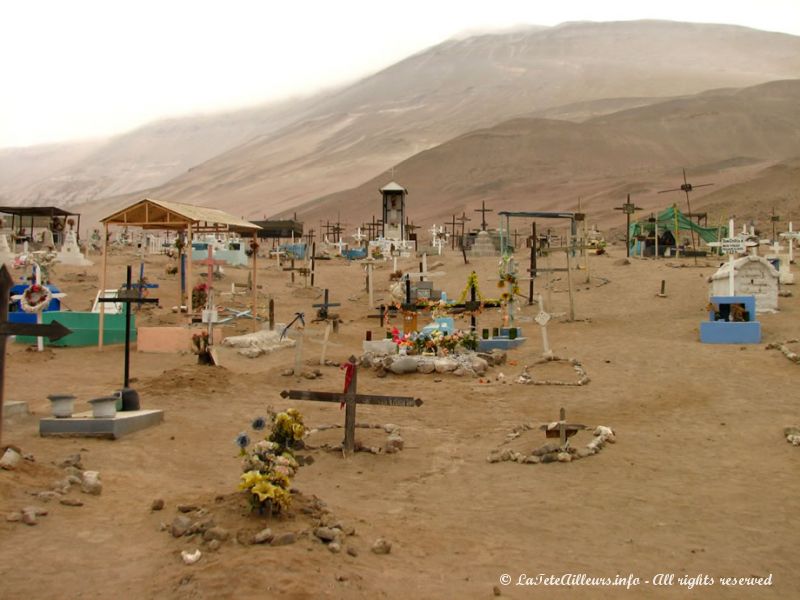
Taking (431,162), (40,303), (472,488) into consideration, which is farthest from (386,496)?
(431,162)

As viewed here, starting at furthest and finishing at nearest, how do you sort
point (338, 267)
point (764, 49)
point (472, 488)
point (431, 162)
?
point (764, 49)
point (431, 162)
point (338, 267)
point (472, 488)

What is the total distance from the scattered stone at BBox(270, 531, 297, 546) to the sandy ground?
11 centimetres

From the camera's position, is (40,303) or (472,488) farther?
(40,303)

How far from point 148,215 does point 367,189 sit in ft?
307

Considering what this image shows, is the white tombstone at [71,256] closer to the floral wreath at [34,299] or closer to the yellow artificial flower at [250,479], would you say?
the floral wreath at [34,299]

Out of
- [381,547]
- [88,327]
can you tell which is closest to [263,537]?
[381,547]

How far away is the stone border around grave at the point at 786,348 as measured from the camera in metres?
16.0

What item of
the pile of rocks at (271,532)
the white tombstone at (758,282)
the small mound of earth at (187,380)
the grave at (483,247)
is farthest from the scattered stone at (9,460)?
the grave at (483,247)

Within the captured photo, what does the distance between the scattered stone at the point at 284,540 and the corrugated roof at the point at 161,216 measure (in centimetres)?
1650

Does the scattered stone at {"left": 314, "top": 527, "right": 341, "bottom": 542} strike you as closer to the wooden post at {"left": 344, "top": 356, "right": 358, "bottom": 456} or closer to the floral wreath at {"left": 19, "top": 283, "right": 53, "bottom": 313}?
the wooden post at {"left": 344, "top": 356, "right": 358, "bottom": 456}

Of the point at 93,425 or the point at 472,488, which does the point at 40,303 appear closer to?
the point at 93,425

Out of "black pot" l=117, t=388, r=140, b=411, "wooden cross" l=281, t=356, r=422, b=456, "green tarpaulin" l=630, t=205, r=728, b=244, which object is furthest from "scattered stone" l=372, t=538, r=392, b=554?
"green tarpaulin" l=630, t=205, r=728, b=244

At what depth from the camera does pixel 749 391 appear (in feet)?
45.5

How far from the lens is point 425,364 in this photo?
17.0 meters
